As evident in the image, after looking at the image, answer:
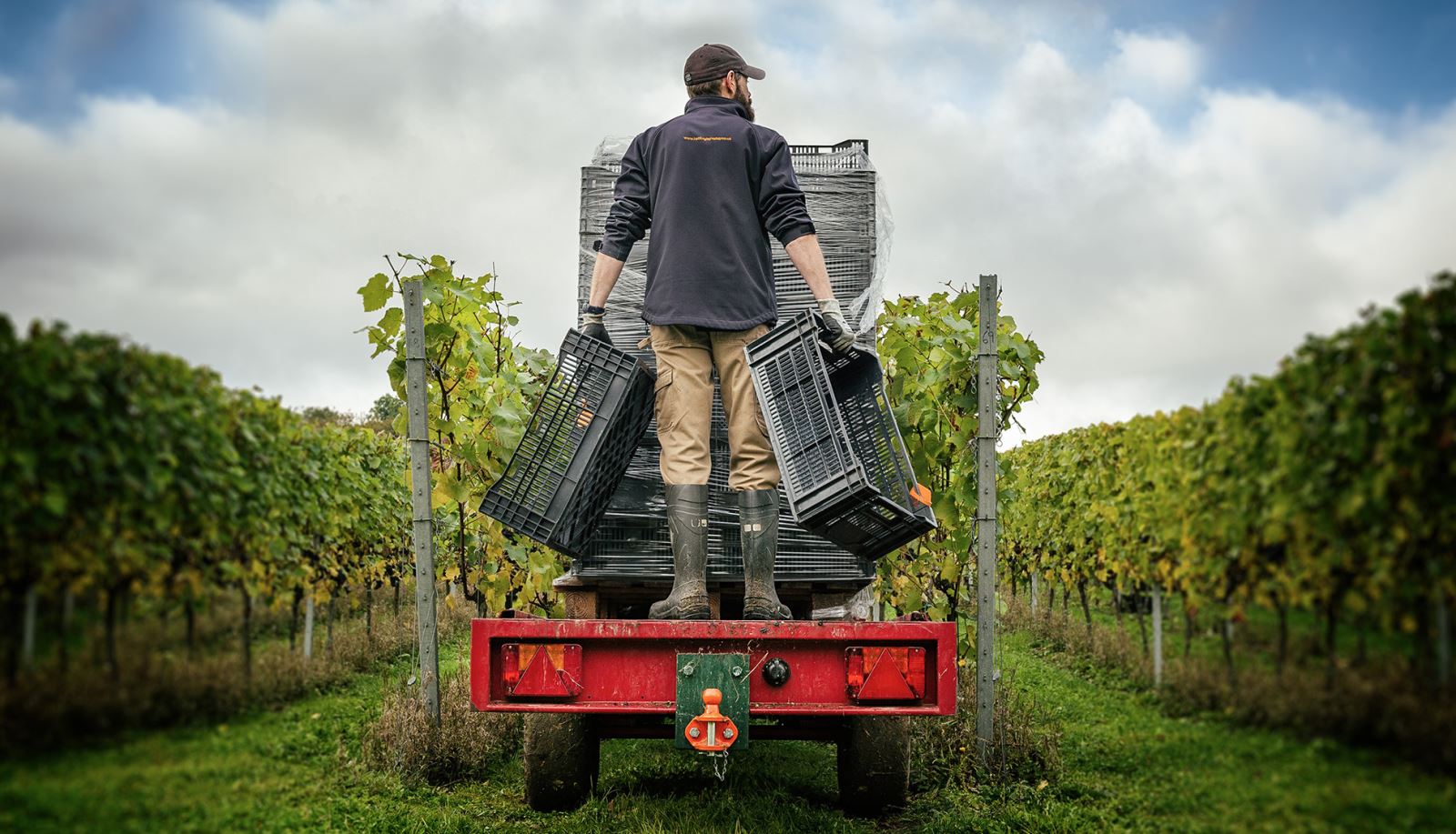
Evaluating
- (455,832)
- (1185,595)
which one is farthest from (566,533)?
(1185,595)

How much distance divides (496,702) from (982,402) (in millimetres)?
2479

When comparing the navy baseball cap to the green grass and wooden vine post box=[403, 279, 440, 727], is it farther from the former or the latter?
the green grass

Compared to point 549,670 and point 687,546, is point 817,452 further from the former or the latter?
point 549,670

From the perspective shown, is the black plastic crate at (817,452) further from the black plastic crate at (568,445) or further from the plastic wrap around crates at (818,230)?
the plastic wrap around crates at (818,230)

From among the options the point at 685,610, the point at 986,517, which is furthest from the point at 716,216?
the point at 986,517

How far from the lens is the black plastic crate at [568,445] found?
3.66m

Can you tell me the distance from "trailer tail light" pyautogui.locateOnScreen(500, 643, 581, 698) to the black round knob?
1.84ft

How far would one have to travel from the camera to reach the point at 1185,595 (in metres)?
2.15

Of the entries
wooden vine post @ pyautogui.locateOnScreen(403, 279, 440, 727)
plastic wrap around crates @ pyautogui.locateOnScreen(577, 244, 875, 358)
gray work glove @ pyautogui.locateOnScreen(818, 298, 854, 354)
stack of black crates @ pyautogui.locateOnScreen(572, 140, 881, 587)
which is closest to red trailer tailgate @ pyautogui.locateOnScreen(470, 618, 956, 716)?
stack of black crates @ pyautogui.locateOnScreen(572, 140, 881, 587)

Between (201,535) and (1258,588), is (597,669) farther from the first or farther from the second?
(1258,588)

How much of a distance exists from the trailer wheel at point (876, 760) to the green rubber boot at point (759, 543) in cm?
82

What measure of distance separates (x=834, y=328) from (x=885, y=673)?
3.62 ft

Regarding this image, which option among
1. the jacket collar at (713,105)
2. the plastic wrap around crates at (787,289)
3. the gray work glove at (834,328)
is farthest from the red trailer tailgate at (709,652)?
the jacket collar at (713,105)

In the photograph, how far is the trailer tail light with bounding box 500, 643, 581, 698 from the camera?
129 inches
